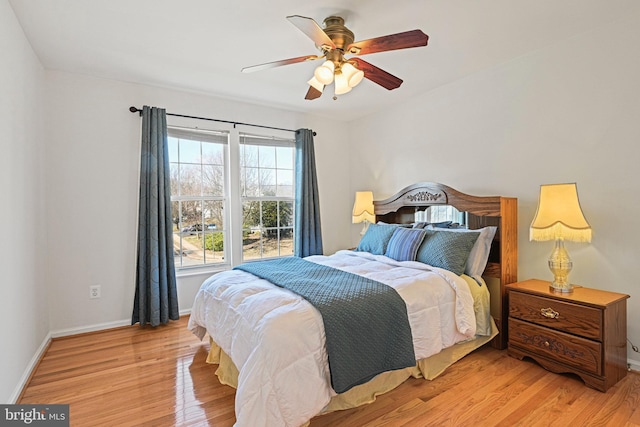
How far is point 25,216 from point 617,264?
14.3ft

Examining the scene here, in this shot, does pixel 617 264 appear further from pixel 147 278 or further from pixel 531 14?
pixel 147 278

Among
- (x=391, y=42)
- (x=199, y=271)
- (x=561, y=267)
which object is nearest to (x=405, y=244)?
(x=561, y=267)

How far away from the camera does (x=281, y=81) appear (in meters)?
3.38

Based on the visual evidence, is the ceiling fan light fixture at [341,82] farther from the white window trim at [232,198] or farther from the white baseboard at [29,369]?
the white baseboard at [29,369]

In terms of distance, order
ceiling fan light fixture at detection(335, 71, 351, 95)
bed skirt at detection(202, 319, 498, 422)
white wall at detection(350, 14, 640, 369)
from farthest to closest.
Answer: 1. white wall at detection(350, 14, 640, 369)
2. ceiling fan light fixture at detection(335, 71, 351, 95)
3. bed skirt at detection(202, 319, 498, 422)

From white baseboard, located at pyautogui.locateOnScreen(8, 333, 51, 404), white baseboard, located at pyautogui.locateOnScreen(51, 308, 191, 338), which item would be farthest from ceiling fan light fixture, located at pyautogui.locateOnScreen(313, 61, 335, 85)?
white baseboard, located at pyautogui.locateOnScreen(51, 308, 191, 338)

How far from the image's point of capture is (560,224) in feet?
7.63

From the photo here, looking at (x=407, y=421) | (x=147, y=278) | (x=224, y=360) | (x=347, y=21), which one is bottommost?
(x=407, y=421)

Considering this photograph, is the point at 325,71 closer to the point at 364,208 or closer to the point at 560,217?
the point at 560,217

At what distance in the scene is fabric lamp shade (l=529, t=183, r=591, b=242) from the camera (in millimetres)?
2270

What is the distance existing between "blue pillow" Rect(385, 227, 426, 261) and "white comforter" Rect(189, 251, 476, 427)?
0.14 metres

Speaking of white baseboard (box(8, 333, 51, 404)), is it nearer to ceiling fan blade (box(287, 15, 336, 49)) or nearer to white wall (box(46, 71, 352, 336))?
white wall (box(46, 71, 352, 336))

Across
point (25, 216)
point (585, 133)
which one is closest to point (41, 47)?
point (25, 216)

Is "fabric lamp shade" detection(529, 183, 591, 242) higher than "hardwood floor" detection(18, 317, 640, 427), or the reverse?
"fabric lamp shade" detection(529, 183, 591, 242)
